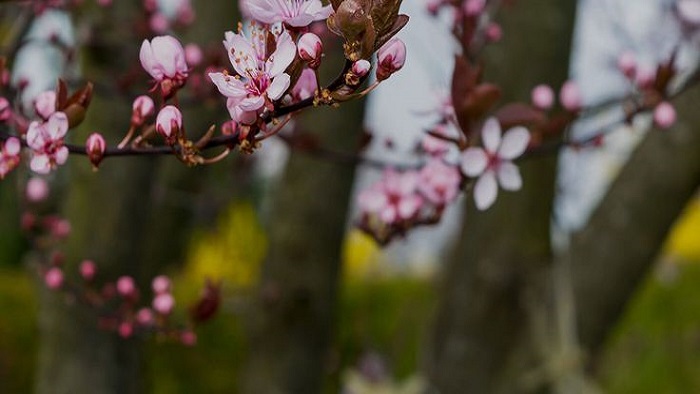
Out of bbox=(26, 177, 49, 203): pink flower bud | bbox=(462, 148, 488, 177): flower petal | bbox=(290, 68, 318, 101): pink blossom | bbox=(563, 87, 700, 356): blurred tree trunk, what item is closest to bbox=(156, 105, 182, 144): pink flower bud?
bbox=(290, 68, 318, 101): pink blossom

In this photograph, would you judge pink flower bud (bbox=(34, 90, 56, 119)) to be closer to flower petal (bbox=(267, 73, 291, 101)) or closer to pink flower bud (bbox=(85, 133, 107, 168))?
pink flower bud (bbox=(85, 133, 107, 168))

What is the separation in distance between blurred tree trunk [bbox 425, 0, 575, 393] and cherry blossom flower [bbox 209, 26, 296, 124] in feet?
6.25

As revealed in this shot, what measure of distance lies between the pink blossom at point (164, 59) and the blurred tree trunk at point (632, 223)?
1.77m

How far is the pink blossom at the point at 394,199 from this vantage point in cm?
156

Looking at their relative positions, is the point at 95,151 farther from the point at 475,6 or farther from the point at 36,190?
the point at 36,190

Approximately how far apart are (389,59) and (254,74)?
0.40ft

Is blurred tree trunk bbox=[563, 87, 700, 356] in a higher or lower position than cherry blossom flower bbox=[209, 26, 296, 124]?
lower

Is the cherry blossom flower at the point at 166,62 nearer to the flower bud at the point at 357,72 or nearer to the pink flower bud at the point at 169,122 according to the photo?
the pink flower bud at the point at 169,122

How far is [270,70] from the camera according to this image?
79 cm

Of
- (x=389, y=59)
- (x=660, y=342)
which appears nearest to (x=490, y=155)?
(x=389, y=59)

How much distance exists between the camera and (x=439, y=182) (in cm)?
146

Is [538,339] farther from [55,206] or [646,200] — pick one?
[55,206]

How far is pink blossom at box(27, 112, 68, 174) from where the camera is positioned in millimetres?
967

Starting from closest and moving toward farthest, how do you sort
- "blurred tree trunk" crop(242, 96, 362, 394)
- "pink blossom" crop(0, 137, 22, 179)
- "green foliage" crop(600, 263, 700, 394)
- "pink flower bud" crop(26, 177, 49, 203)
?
"pink blossom" crop(0, 137, 22, 179)
"pink flower bud" crop(26, 177, 49, 203)
"blurred tree trunk" crop(242, 96, 362, 394)
"green foliage" crop(600, 263, 700, 394)
